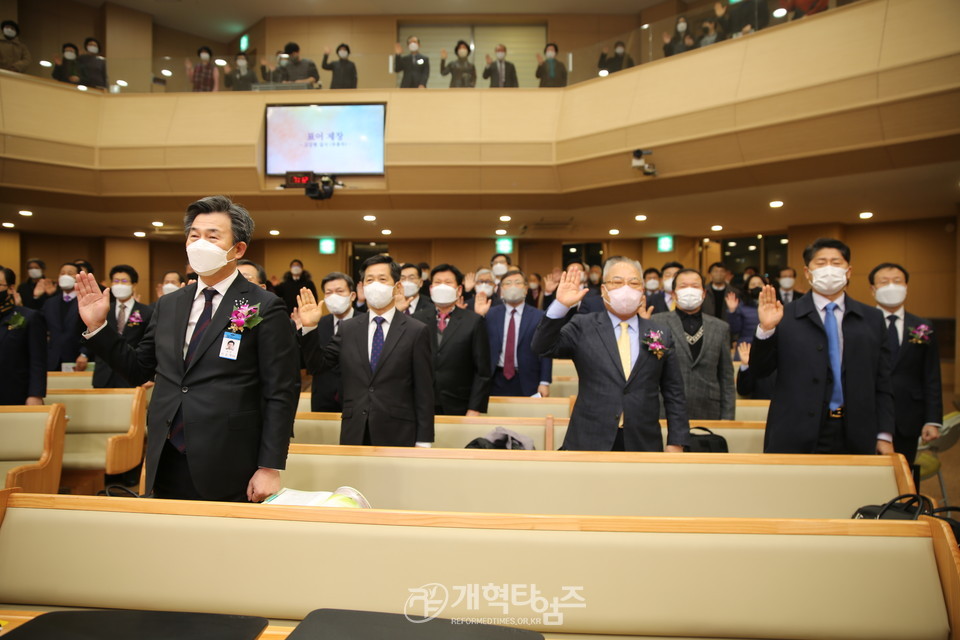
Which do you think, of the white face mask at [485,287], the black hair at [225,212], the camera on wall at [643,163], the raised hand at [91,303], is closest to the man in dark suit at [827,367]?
the black hair at [225,212]

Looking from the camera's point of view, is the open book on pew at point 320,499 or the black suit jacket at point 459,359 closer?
the open book on pew at point 320,499

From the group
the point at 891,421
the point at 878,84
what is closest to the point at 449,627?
the point at 891,421

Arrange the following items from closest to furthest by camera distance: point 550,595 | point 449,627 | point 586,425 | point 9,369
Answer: point 449,627
point 550,595
point 586,425
point 9,369

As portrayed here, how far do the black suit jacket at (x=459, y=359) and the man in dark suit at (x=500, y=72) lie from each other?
7.83 metres

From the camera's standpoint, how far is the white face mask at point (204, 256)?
2.18 m

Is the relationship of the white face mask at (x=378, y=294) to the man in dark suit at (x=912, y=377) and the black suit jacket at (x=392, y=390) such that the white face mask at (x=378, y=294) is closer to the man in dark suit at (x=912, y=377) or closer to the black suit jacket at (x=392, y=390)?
the black suit jacket at (x=392, y=390)

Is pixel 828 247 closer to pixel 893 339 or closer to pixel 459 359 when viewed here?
pixel 893 339

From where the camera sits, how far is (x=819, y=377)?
2902mm

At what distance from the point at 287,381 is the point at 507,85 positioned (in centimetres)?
985

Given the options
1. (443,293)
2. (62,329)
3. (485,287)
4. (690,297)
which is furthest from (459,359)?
(62,329)

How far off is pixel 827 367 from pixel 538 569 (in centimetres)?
198

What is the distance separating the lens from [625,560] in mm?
1666

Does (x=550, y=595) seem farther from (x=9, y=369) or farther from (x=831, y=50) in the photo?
(x=831, y=50)

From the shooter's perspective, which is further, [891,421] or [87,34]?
[87,34]
